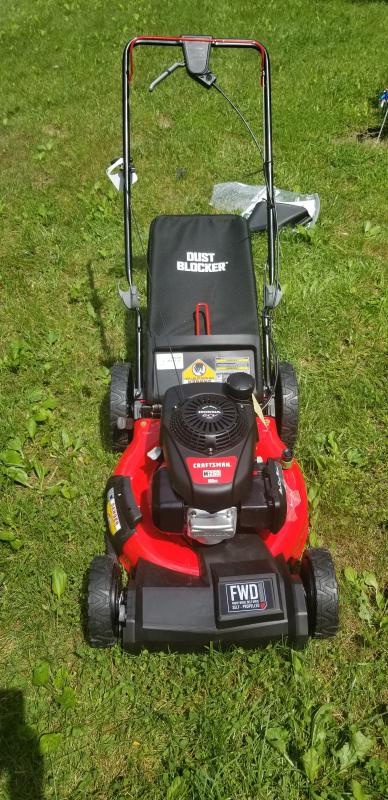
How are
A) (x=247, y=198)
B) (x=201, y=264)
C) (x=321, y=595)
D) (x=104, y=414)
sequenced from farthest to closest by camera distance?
(x=247, y=198), (x=104, y=414), (x=201, y=264), (x=321, y=595)

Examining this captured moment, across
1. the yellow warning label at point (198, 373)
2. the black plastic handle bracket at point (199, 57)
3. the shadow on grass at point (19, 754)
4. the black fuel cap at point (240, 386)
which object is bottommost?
the shadow on grass at point (19, 754)

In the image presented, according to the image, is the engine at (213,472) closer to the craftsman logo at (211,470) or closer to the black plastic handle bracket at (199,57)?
the craftsman logo at (211,470)

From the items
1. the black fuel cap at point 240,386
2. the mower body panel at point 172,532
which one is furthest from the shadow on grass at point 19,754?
the black fuel cap at point 240,386

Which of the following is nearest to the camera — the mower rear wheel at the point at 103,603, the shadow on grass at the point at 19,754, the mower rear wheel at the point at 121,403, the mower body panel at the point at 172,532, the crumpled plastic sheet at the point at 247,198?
the shadow on grass at the point at 19,754

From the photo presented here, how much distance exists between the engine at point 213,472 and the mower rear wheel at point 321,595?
206mm

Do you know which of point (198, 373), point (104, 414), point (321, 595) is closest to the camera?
point (321, 595)

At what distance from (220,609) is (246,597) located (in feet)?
0.32

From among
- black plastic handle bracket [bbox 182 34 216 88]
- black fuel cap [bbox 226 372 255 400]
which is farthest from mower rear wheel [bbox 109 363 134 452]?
black plastic handle bracket [bbox 182 34 216 88]

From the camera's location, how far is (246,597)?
6.93 feet

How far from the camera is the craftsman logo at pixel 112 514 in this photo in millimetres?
2516

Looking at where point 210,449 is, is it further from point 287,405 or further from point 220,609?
point 287,405

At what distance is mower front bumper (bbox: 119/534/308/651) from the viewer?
82.7 inches

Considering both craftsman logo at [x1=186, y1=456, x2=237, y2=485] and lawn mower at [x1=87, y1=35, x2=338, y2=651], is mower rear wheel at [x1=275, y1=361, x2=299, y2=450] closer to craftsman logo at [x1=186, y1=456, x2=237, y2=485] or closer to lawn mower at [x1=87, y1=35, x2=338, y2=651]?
lawn mower at [x1=87, y1=35, x2=338, y2=651]

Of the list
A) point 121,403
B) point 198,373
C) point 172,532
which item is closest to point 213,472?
point 172,532
